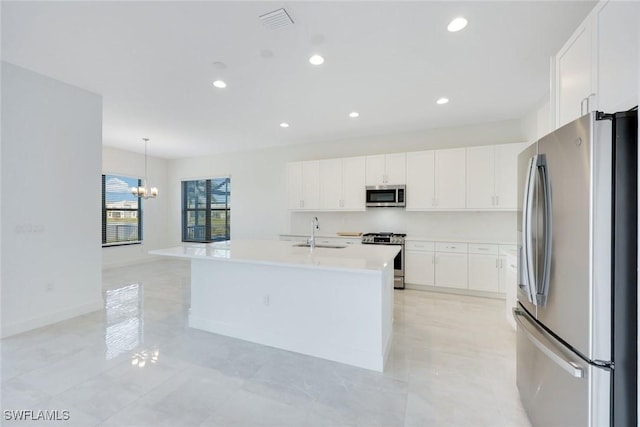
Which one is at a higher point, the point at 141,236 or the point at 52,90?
the point at 52,90

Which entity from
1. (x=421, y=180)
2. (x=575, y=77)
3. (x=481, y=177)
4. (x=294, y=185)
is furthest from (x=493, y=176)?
(x=294, y=185)

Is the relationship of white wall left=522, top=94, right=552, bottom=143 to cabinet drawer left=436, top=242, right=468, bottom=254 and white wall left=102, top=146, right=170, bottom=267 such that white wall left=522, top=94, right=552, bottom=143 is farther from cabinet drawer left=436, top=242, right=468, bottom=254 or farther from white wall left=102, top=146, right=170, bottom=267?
white wall left=102, top=146, right=170, bottom=267

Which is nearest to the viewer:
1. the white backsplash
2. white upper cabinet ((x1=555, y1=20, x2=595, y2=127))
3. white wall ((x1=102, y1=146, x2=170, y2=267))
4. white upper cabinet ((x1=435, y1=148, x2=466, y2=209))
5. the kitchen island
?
Answer: white upper cabinet ((x1=555, y1=20, x2=595, y2=127))

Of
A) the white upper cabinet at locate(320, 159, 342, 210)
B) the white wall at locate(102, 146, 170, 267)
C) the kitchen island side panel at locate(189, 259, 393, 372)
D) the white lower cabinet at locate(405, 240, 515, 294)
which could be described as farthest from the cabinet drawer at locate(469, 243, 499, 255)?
the white wall at locate(102, 146, 170, 267)

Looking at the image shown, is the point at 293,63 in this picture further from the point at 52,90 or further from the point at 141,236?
the point at 141,236

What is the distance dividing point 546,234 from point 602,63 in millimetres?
1023

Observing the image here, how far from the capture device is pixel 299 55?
254cm

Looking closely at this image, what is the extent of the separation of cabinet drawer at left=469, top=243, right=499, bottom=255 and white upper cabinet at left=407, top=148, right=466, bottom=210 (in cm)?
66

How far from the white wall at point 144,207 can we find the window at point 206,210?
0.60 m

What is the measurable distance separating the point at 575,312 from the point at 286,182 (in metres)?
5.09

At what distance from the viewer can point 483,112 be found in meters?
4.02

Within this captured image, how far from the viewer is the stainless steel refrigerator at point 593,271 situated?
1130 millimetres

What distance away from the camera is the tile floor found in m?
1.72

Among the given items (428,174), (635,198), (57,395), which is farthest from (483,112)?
(57,395)
